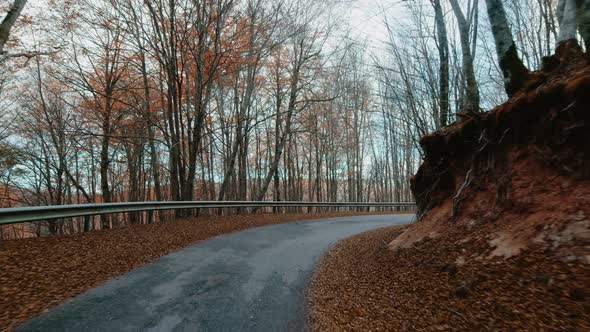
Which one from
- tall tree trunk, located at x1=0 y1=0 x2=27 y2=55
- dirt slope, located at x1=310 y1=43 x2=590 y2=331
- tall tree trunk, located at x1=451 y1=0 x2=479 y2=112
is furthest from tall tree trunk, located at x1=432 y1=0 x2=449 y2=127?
tall tree trunk, located at x1=0 y1=0 x2=27 y2=55

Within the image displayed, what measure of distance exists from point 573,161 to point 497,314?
2.17 meters

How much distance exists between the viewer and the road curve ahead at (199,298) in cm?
269

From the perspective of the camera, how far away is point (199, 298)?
130 inches

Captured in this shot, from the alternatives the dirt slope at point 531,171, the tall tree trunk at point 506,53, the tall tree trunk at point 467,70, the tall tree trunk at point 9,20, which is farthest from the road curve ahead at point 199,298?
the tall tree trunk at point 9,20

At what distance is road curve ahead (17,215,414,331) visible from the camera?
2.69 meters

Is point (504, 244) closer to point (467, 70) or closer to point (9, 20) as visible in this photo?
point (467, 70)

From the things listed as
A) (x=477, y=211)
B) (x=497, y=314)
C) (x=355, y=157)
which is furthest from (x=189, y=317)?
(x=355, y=157)

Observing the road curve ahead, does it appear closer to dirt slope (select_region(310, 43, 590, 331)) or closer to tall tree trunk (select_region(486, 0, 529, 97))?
dirt slope (select_region(310, 43, 590, 331))

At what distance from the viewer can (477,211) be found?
4027mm

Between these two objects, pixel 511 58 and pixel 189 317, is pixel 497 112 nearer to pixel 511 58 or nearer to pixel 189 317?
pixel 511 58

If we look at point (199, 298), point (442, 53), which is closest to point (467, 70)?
point (442, 53)

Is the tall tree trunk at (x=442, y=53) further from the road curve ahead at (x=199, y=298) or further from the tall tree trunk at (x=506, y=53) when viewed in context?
the road curve ahead at (x=199, y=298)

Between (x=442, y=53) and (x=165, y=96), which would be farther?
(x=165, y=96)

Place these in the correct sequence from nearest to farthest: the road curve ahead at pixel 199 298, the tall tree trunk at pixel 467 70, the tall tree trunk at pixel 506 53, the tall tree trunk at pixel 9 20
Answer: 1. the road curve ahead at pixel 199 298
2. the tall tree trunk at pixel 506 53
3. the tall tree trunk at pixel 467 70
4. the tall tree trunk at pixel 9 20
